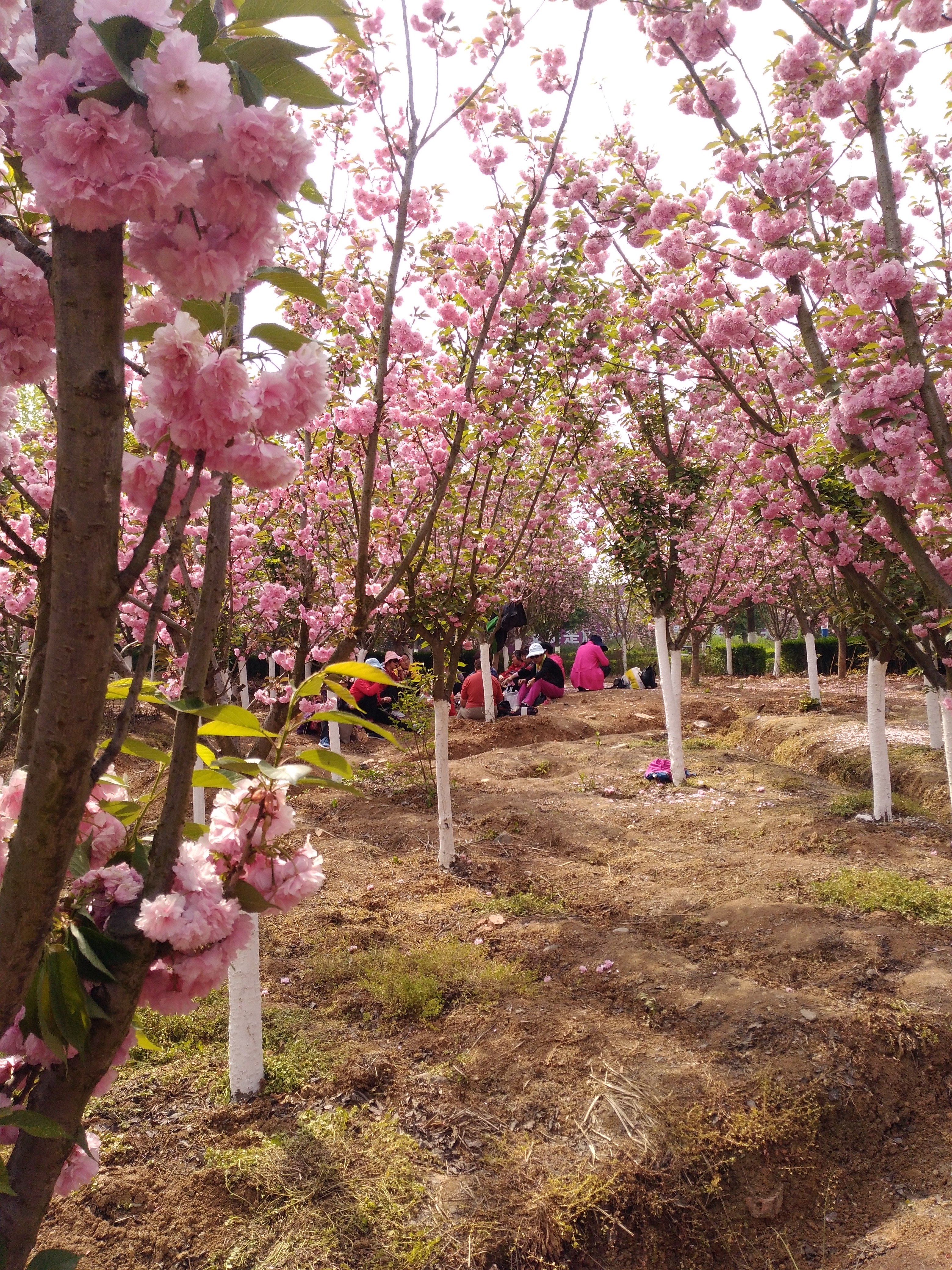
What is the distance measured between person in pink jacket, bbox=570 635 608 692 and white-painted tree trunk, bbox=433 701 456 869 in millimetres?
11075

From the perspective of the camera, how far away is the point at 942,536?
3080 millimetres

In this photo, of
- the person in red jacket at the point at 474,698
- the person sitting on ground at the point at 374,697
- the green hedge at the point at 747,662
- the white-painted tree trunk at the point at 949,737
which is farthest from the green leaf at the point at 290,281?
the green hedge at the point at 747,662

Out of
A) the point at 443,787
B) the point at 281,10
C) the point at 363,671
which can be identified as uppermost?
the point at 281,10

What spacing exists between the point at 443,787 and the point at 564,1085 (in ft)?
8.62

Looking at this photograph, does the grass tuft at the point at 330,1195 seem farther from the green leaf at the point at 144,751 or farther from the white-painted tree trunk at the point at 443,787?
the white-painted tree trunk at the point at 443,787

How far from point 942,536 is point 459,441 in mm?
2044

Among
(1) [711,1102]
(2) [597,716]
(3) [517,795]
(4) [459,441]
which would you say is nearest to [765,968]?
(1) [711,1102]

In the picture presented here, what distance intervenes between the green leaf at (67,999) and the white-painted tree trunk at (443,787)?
179 inches

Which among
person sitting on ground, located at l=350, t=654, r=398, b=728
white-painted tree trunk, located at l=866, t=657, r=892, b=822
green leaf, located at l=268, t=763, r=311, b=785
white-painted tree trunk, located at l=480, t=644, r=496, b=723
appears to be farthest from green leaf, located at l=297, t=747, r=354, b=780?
white-painted tree trunk, located at l=480, t=644, r=496, b=723

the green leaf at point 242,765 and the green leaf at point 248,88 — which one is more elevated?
the green leaf at point 248,88

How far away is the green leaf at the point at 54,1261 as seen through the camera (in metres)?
0.87

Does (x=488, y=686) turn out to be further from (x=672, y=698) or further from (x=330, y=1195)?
(x=330, y=1195)

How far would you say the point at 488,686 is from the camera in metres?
12.3

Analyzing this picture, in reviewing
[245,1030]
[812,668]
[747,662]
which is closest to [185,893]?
[245,1030]
